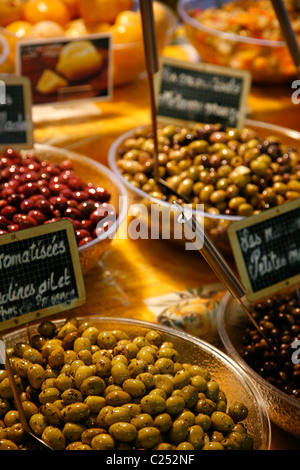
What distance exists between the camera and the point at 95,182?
1.36 m

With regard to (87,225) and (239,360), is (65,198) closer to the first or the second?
(87,225)

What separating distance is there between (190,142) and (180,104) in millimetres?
159

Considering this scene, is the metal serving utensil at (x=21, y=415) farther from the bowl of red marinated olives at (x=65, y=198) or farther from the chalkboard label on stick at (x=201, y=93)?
the chalkboard label on stick at (x=201, y=93)

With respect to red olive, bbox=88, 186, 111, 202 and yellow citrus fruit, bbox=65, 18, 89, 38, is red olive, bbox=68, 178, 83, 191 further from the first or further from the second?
yellow citrus fruit, bbox=65, 18, 89, 38

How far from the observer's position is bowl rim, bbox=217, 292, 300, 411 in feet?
2.74

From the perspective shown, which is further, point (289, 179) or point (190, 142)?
point (190, 142)

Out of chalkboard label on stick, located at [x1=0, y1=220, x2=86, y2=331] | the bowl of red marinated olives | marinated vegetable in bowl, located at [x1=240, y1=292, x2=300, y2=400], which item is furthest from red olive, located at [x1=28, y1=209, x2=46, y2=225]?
marinated vegetable in bowl, located at [x1=240, y1=292, x2=300, y2=400]

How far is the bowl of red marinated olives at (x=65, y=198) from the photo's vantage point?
1.10 meters

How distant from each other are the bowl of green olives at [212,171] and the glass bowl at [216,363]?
319mm

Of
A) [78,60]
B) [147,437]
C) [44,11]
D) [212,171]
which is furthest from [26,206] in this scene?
[44,11]

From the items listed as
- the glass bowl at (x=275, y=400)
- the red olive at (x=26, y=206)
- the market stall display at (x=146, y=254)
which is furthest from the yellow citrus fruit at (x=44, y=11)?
the glass bowl at (x=275, y=400)

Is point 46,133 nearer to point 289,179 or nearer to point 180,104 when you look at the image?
point 180,104

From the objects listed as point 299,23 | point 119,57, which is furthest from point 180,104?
point 299,23

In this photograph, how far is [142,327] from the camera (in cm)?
96
